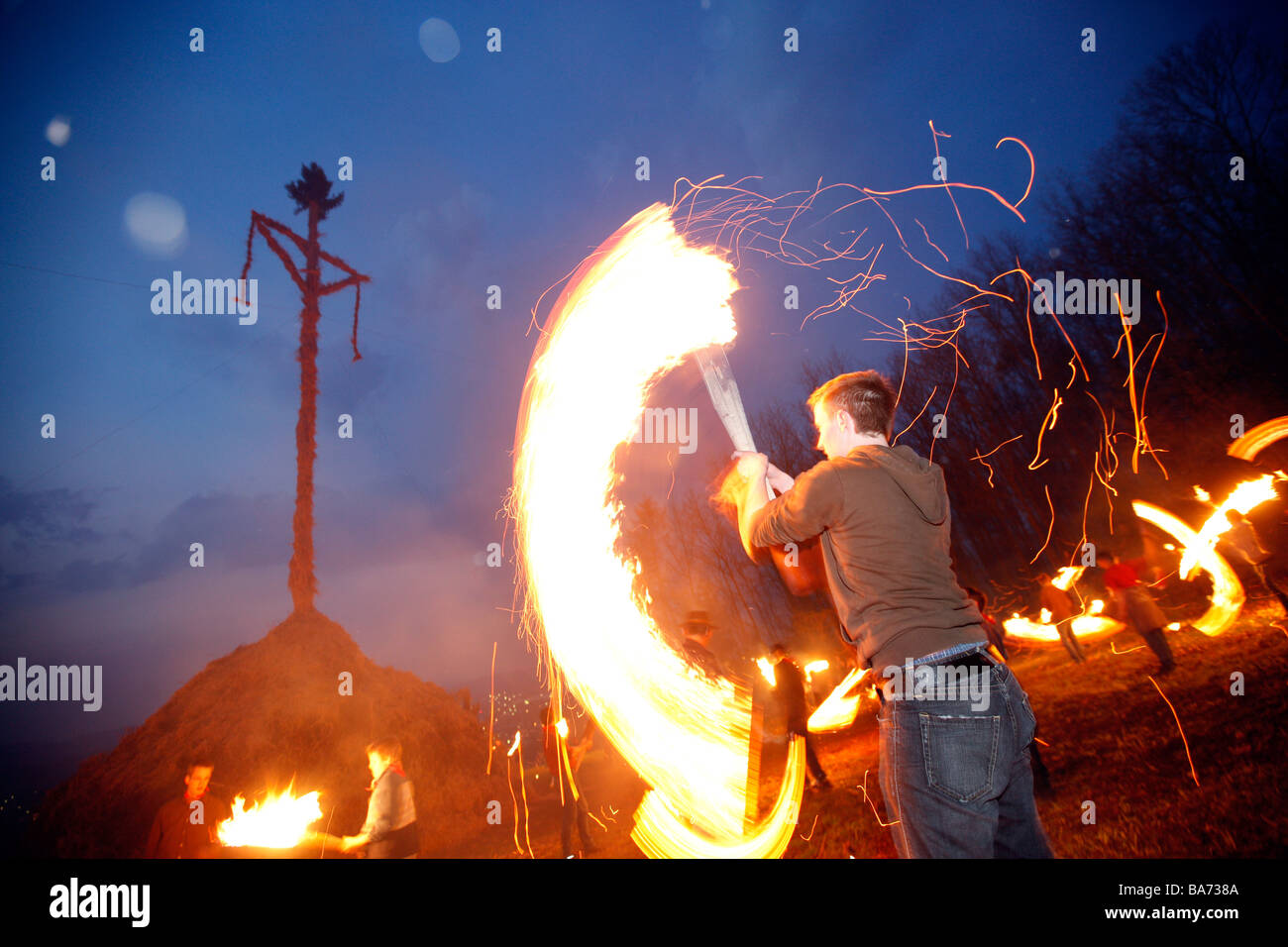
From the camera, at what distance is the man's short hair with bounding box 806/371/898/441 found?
251cm

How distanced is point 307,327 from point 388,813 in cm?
1337

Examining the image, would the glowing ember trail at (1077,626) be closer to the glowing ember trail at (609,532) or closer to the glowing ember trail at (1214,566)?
the glowing ember trail at (1214,566)

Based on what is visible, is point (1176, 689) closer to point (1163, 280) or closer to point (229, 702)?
point (229, 702)

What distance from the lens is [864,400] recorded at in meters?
2.53

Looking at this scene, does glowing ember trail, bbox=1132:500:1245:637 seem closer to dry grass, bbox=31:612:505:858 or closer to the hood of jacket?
the hood of jacket

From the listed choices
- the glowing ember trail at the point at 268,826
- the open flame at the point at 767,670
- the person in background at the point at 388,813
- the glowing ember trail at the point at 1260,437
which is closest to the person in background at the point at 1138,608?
the glowing ember trail at the point at 1260,437

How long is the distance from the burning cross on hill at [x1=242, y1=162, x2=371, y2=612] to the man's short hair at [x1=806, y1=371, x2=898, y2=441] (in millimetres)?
14658

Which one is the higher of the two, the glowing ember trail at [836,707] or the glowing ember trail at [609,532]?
the glowing ember trail at [609,532]

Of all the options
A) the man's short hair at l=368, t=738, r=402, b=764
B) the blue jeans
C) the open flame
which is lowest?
the man's short hair at l=368, t=738, r=402, b=764

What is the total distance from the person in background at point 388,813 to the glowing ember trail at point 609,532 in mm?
1937

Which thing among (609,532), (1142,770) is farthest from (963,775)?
(1142,770)

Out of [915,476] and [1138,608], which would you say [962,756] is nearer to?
[915,476]

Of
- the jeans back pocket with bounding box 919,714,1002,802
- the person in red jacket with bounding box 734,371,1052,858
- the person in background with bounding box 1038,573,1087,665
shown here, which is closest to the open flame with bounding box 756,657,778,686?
the person in red jacket with bounding box 734,371,1052,858

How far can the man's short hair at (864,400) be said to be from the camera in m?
2.51
